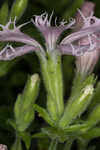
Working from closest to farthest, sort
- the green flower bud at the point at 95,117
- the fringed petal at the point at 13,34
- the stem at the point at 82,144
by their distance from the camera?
the fringed petal at the point at 13,34
the green flower bud at the point at 95,117
the stem at the point at 82,144

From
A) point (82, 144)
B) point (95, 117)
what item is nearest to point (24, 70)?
point (82, 144)

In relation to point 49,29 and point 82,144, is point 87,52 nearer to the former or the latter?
point 49,29

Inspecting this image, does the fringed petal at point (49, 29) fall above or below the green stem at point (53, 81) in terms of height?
above

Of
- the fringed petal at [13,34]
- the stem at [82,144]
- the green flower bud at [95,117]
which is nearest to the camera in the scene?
the fringed petal at [13,34]

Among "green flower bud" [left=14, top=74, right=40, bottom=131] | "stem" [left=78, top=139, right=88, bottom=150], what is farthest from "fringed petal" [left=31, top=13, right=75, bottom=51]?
"stem" [left=78, top=139, right=88, bottom=150]

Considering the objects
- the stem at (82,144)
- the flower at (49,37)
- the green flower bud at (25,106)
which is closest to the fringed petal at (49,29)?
the flower at (49,37)

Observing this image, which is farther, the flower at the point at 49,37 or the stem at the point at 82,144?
the stem at the point at 82,144

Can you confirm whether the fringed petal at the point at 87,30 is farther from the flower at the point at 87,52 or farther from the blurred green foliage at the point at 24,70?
the blurred green foliage at the point at 24,70
